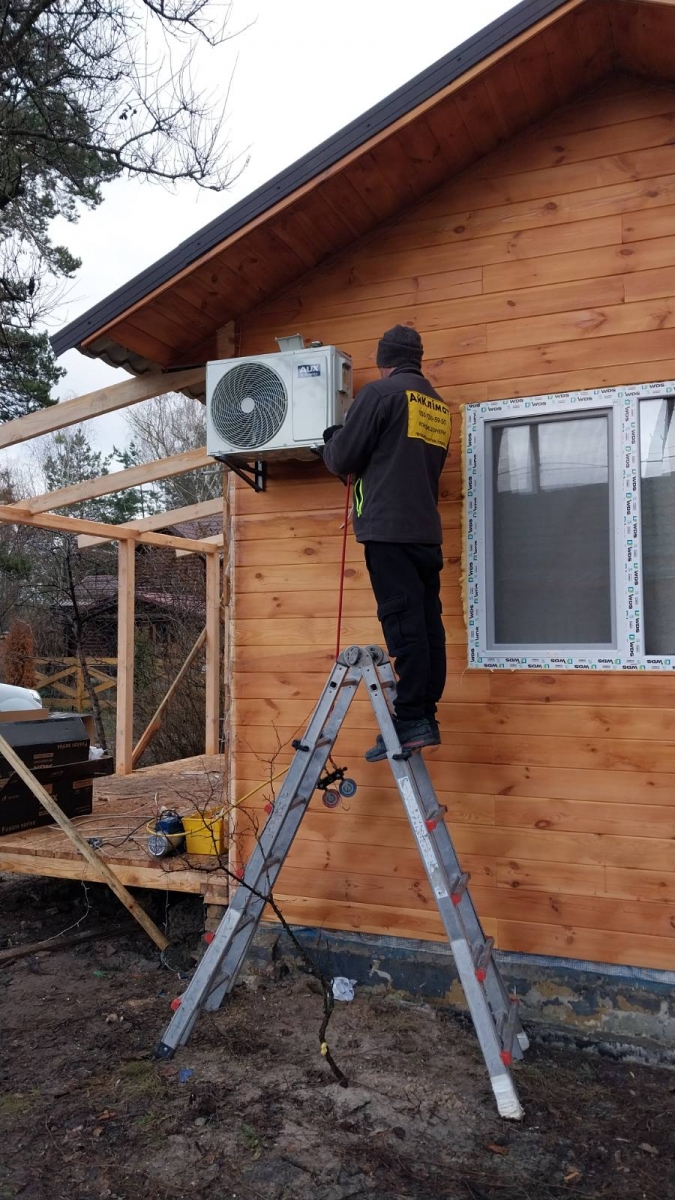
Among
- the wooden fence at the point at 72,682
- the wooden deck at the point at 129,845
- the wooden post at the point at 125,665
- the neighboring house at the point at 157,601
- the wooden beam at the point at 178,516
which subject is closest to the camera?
the wooden deck at the point at 129,845

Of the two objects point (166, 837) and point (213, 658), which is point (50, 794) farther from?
point (213, 658)

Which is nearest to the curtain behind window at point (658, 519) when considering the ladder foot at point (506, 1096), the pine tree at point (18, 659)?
the ladder foot at point (506, 1096)

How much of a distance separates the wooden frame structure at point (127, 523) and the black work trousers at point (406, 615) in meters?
1.83

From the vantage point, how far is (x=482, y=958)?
3.10 m

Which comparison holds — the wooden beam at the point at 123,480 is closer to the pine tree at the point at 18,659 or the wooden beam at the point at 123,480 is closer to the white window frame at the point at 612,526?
the white window frame at the point at 612,526

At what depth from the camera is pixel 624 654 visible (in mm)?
3527

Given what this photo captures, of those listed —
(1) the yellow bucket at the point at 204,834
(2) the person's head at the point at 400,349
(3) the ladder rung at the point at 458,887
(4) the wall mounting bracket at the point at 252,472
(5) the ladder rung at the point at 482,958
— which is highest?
(2) the person's head at the point at 400,349

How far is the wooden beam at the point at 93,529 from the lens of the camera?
646 cm

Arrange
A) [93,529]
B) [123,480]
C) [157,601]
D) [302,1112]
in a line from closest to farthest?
[302,1112] < [123,480] < [93,529] < [157,601]

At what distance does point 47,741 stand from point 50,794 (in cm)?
36

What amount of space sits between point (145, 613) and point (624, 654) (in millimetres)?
11882

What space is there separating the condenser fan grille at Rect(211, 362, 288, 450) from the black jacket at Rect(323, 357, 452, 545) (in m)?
0.64

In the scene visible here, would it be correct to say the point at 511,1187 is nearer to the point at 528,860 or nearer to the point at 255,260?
the point at 528,860

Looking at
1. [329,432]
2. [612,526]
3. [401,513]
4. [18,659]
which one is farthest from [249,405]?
[18,659]
